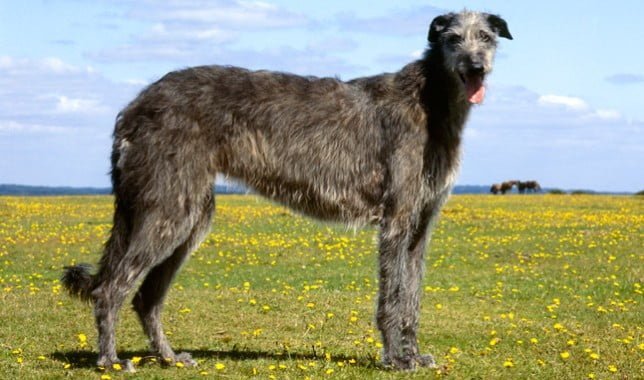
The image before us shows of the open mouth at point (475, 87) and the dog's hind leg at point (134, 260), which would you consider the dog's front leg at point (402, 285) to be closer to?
the open mouth at point (475, 87)

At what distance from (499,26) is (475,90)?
980 millimetres

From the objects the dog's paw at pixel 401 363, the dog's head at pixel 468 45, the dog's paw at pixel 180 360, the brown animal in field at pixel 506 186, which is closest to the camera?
the dog's head at pixel 468 45

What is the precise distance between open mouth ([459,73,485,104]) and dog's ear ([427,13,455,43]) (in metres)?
0.63

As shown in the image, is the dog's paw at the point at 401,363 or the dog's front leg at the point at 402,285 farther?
the dog's paw at the point at 401,363

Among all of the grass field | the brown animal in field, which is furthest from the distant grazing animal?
the grass field

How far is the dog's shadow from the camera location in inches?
346

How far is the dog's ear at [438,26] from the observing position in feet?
27.8

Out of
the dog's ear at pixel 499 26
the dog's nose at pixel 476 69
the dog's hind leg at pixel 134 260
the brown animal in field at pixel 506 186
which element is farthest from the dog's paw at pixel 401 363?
the brown animal in field at pixel 506 186

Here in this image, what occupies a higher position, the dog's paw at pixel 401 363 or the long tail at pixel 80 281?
the long tail at pixel 80 281

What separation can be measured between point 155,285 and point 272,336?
2225 millimetres

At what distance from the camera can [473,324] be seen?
1198 cm

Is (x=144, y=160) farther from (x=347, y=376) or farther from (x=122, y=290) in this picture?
(x=347, y=376)

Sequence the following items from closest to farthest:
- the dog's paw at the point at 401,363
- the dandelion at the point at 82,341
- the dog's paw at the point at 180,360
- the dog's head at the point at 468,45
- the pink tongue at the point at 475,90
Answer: the dog's head at the point at 468,45
the pink tongue at the point at 475,90
the dog's paw at the point at 401,363
the dog's paw at the point at 180,360
the dandelion at the point at 82,341

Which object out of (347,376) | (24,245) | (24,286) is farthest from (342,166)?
(24,245)
